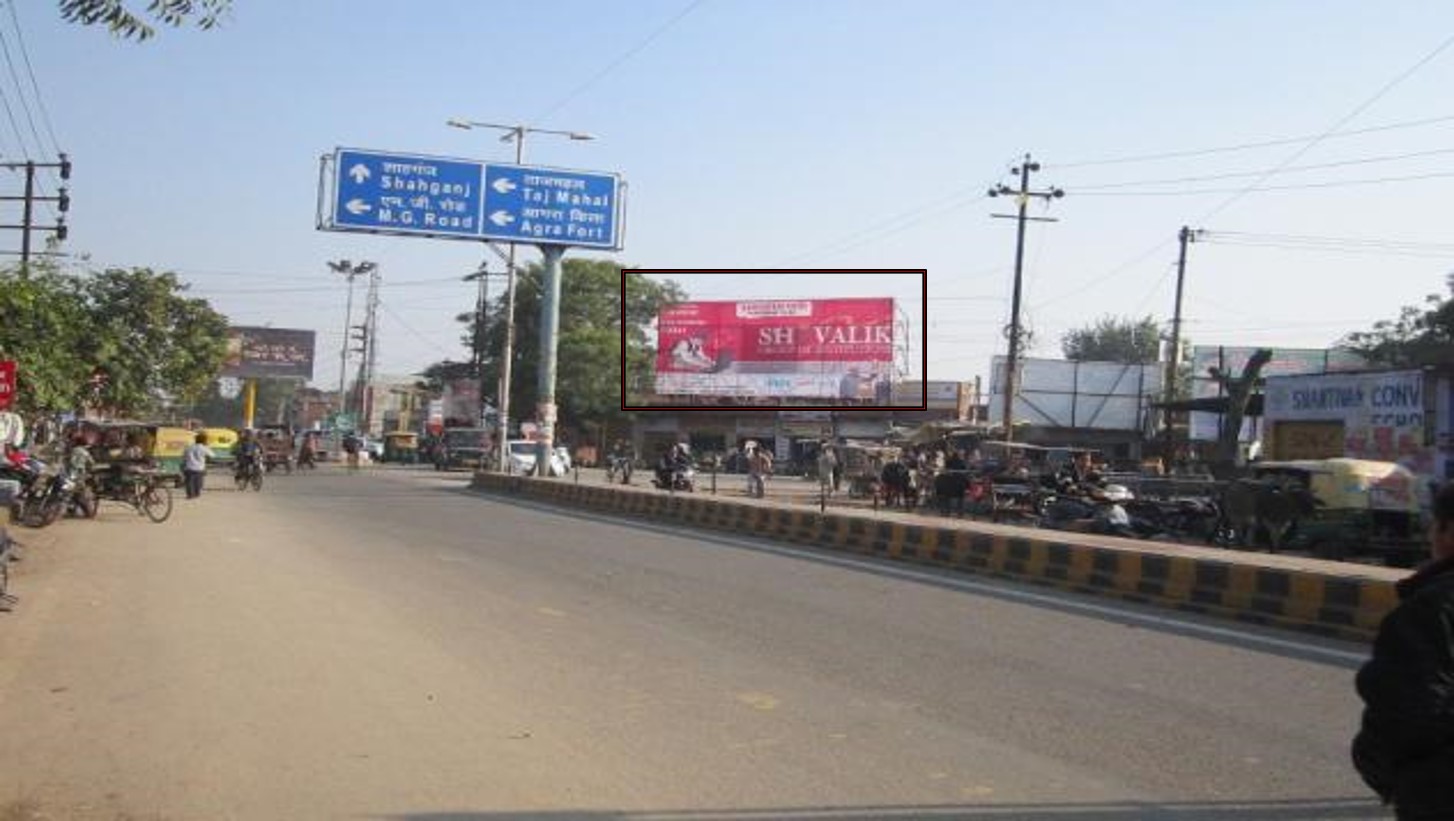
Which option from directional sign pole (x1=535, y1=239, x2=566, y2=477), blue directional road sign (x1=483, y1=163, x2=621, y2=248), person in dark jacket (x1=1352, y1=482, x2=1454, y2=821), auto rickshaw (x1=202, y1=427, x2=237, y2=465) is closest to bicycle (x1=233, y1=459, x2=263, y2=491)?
directional sign pole (x1=535, y1=239, x2=566, y2=477)

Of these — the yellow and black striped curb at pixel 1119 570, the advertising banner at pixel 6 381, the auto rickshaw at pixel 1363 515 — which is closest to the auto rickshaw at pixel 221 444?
the advertising banner at pixel 6 381

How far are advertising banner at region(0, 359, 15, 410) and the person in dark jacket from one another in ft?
68.8

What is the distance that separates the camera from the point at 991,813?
5281 mm

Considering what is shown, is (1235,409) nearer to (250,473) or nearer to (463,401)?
(250,473)

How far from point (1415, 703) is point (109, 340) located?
31362 millimetres

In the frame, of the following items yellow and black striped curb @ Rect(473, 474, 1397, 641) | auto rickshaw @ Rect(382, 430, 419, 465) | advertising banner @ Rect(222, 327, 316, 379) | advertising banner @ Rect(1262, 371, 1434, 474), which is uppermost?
advertising banner @ Rect(222, 327, 316, 379)

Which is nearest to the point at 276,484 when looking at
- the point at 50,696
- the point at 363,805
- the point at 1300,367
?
the point at 50,696

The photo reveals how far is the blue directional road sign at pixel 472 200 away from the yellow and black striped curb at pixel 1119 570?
1077 cm

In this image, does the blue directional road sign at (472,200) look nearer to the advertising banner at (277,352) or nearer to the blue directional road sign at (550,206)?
the blue directional road sign at (550,206)

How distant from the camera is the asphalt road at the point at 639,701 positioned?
18.1 ft

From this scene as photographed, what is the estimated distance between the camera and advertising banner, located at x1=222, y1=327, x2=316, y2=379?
84750 millimetres

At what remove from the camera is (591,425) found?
73812mm

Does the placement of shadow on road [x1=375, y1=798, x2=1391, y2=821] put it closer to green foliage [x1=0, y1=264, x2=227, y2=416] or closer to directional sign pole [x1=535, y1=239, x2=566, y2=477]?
green foliage [x1=0, y1=264, x2=227, y2=416]

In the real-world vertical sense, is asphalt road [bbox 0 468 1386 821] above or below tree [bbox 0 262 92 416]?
below
